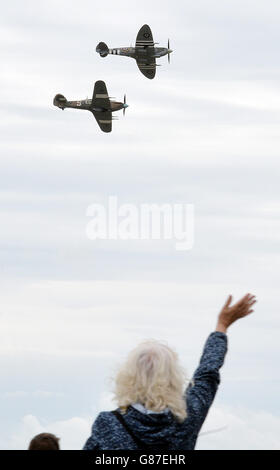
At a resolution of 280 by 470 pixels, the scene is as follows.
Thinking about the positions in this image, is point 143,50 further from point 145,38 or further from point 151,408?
point 151,408

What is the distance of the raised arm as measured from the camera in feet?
31.9

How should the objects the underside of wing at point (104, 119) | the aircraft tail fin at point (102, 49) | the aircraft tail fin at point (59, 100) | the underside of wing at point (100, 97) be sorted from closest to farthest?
the underside of wing at point (100, 97), the aircraft tail fin at point (102, 49), the underside of wing at point (104, 119), the aircraft tail fin at point (59, 100)

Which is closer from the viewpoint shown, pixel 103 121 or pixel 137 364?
pixel 137 364

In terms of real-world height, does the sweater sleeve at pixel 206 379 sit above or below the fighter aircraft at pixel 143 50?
below

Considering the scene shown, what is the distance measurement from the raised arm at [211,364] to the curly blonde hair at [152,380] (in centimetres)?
26

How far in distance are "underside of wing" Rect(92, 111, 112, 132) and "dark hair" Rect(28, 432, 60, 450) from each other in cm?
7744

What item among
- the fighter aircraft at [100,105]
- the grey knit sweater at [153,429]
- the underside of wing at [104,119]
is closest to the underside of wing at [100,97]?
the fighter aircraft at [100,105]

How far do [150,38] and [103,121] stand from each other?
9.22 metres

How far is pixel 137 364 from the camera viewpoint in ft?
31.4

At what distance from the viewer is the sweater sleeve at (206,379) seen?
9.70 m

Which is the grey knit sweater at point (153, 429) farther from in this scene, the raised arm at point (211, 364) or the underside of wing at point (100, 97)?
the underside of wing at point (100, 97)

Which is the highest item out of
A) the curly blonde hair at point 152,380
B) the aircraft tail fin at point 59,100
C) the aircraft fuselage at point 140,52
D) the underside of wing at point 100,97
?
the aircraft fuselage at point 140,52
